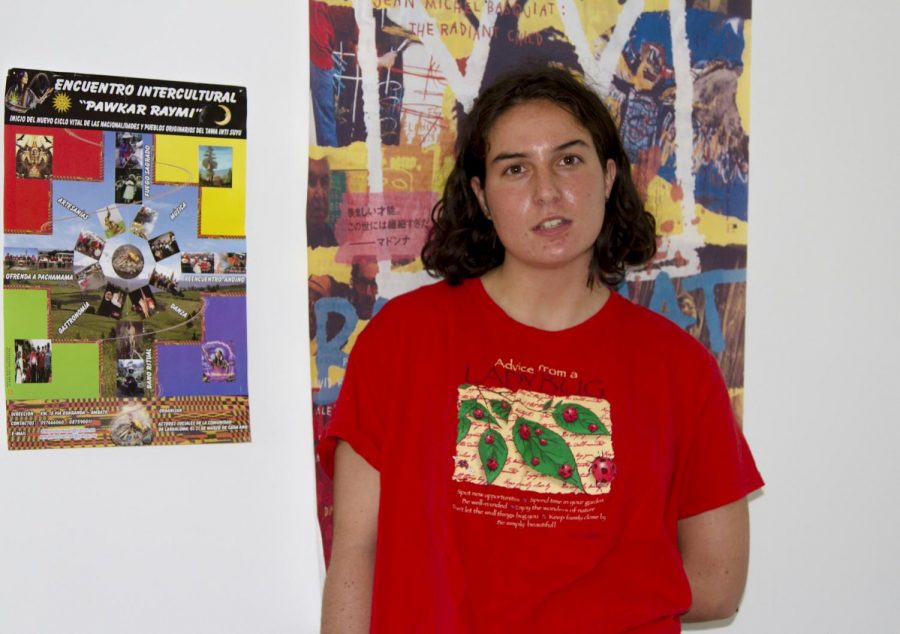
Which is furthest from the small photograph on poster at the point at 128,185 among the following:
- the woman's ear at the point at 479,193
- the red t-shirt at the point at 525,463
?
the woman's ear at the point at 479,193

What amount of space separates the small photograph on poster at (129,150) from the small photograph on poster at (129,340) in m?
0.25

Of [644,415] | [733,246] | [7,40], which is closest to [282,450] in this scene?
[644,415]

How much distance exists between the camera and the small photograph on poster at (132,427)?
1.36 meters

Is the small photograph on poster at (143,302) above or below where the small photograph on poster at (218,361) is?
above

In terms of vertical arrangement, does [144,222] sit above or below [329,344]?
above

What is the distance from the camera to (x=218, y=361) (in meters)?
1.40

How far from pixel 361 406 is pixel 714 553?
0.63 m

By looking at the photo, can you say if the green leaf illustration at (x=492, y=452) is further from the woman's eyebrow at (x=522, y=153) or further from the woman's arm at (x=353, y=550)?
the woman's eyebrow at (x=522, y=153)

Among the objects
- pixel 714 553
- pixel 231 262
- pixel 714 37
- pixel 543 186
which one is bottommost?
pixel 714 553

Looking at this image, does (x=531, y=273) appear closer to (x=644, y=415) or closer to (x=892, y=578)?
(x=644, y=415)

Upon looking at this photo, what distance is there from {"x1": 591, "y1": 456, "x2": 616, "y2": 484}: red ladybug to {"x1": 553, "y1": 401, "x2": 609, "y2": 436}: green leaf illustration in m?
0.04

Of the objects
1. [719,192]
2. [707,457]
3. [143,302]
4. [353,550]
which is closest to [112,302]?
[143,302]

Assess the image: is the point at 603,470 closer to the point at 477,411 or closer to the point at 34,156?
the point at 477,411

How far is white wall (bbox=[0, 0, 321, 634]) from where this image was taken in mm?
1330
